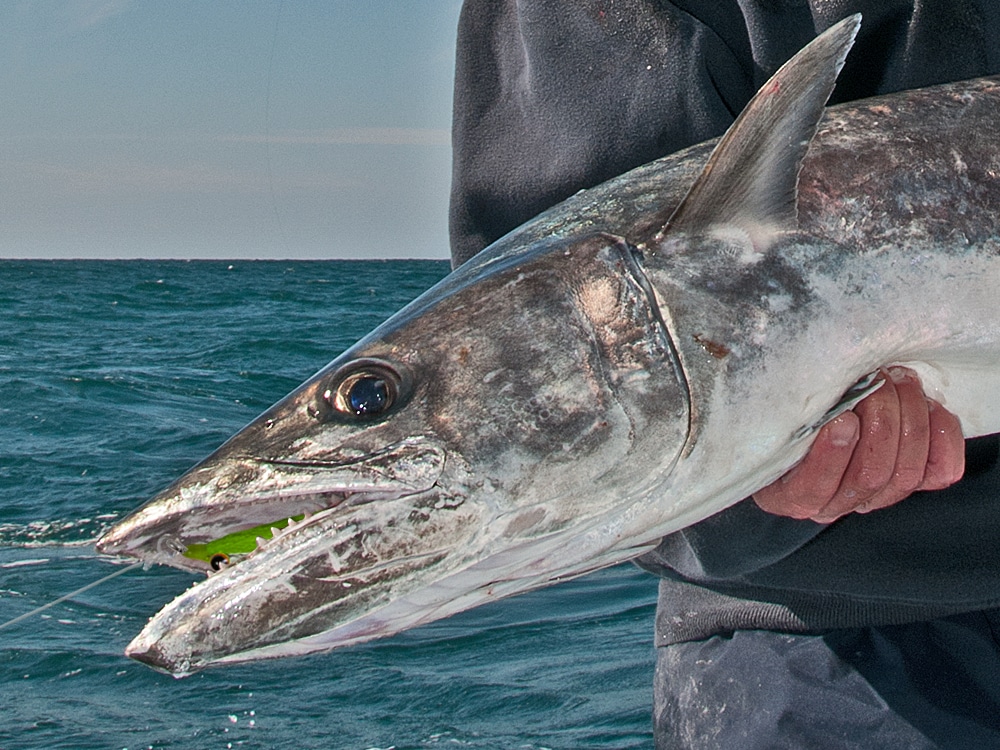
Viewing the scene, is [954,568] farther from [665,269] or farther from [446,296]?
[446,296]

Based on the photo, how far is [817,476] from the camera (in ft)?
7.24

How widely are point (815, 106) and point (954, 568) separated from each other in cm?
113

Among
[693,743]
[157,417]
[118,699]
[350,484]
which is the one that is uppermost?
[350,484]

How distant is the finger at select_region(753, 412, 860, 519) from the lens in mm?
2152

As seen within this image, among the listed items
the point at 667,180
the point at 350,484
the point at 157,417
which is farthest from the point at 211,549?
the point at 157,417

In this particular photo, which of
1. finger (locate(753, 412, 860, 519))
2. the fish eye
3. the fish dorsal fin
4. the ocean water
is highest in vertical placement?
the fish dorsal fin

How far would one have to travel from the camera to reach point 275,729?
4812 millimetres

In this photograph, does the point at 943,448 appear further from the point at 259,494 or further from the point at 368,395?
the point at 259,494

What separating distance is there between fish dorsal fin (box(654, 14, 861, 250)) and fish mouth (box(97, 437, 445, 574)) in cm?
61

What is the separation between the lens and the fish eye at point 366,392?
6.61ft

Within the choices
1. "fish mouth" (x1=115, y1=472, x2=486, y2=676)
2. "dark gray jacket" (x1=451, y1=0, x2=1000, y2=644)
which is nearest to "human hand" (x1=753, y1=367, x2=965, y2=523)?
"dark gray jacket" (x1=451, y1=0, x2=1000, y2=644)

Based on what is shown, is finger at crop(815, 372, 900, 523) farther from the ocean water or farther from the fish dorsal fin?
the ocean water

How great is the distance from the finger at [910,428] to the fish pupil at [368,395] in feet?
2.96

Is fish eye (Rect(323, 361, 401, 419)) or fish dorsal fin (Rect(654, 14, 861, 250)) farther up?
fish dorsal fin (Rect(654, 14, 861, 250))
